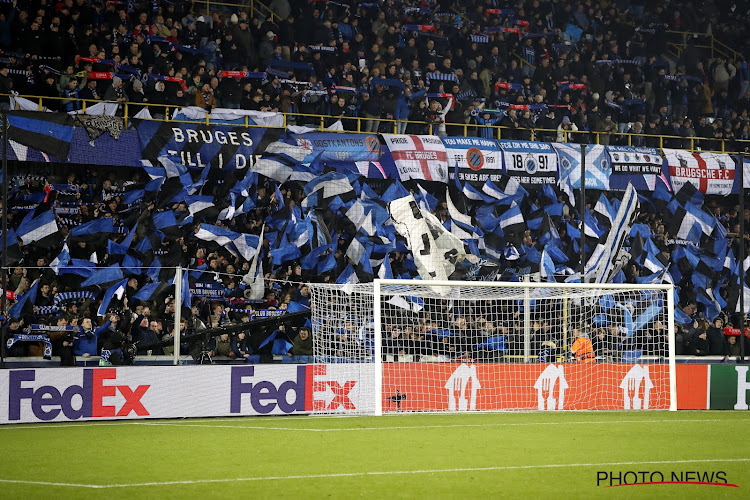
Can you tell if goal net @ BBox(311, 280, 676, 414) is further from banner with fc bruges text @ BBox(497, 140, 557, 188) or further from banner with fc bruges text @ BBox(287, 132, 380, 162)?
banner with fc bruges text @ BBox(497, 140, 557, 188)

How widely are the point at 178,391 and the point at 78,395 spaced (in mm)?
1272

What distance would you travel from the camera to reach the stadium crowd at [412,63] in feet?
65.7

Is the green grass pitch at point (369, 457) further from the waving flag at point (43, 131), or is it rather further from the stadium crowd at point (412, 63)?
the stadium crowd at point (412, 63)

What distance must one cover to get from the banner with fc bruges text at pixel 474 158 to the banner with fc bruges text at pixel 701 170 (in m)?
4.22

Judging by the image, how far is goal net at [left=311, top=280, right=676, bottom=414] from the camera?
46.5 ft

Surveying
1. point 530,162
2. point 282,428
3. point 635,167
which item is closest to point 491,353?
point 282,428

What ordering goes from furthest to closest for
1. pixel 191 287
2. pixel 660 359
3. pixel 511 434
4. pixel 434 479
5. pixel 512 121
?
pixel 512 121
pixel 191 287
pixel 660 359
pixel 511 434
pixel 434 479

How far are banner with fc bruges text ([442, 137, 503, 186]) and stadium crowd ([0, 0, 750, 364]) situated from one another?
3.76 ft

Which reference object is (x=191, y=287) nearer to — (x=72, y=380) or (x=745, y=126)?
(x=72, y=380)

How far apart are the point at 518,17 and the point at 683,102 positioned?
4.94 m

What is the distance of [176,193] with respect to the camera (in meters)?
19.2

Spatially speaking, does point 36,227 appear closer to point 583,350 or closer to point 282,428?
point 282,428

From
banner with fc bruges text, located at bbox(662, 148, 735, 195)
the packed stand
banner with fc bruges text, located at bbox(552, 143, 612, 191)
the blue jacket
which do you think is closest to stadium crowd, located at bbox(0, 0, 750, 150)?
the blue jacket

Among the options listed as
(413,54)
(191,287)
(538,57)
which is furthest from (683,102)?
(191,287)
